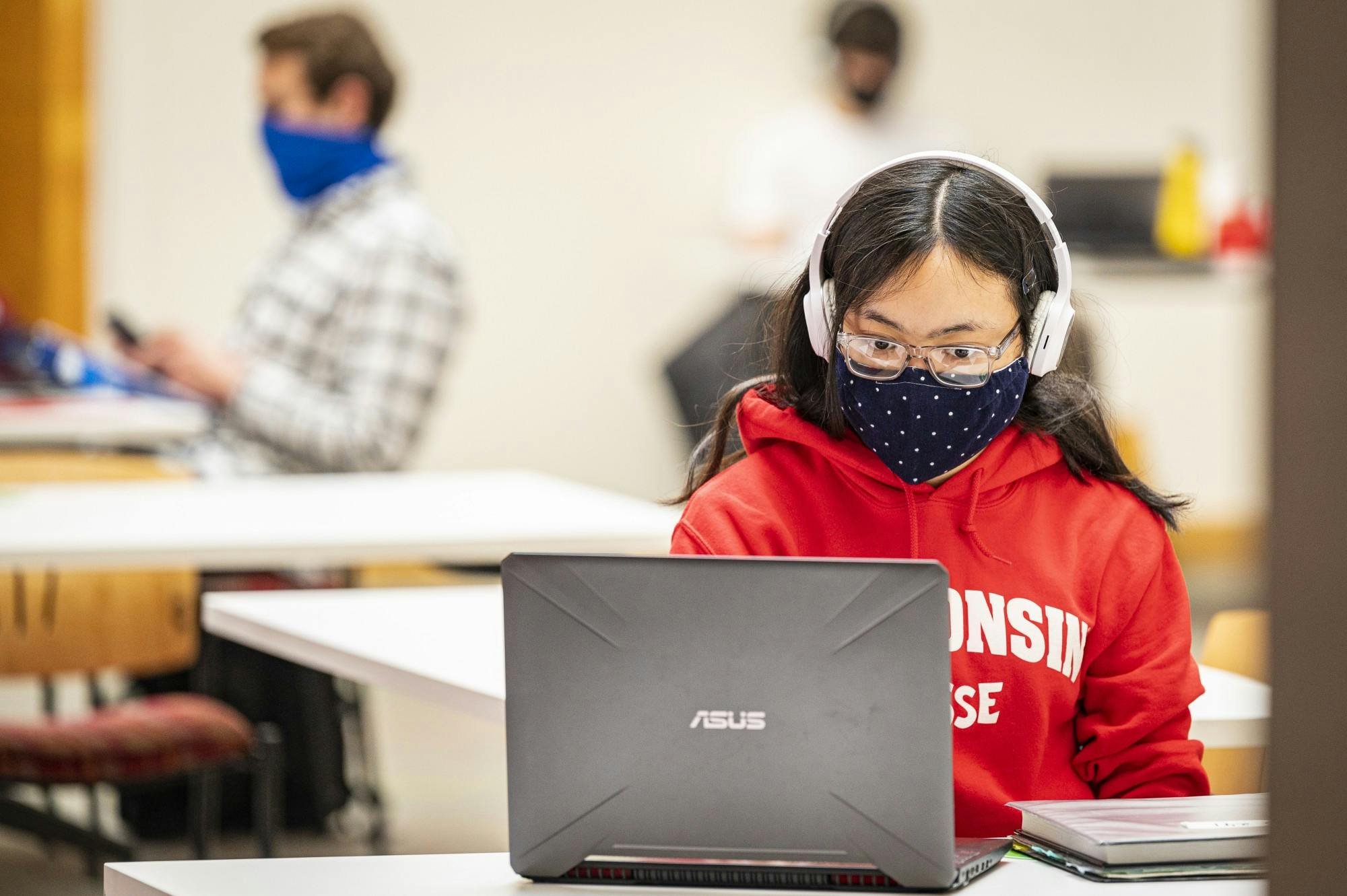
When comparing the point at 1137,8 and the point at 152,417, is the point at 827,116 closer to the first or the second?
the point at 1137,8

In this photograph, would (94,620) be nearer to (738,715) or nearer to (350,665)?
(350,665)

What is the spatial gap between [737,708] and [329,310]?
236 centimetres

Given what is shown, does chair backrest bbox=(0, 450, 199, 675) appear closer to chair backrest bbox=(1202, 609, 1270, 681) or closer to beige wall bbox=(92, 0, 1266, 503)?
chair backrest bbox=(1202, 609, 1270, 681)

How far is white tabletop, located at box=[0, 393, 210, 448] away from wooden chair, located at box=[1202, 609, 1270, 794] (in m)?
2.38

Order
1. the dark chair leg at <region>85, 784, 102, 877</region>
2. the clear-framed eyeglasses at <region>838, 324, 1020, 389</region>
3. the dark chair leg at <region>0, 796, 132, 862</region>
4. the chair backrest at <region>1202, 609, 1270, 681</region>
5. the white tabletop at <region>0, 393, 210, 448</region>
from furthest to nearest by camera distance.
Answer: the white tabletop at <region>0, 393, 210, 448</region> → the dark chair leg at <region>0, 796, 132, 862</region> → the dark chair leg at <region>85, 784, 102, 877</region> → the chair backrest at <region>1202, 609, 1270, 681</region> → the clear-framed eyeglasses at <region>838, 324, 1020, 389</region>

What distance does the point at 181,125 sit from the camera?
5.84m

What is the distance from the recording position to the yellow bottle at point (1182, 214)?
577 centimetres

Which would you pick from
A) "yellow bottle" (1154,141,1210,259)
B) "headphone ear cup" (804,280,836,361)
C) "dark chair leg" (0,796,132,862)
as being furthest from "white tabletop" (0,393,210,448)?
"yellow bottle" (1154,141,1210,259)

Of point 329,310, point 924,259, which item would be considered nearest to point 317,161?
point 329,310

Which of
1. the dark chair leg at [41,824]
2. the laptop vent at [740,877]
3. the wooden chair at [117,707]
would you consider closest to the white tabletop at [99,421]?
the dark chair leg at [41,824]

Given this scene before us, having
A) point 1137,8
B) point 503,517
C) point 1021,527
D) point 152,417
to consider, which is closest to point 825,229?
point 1021,527

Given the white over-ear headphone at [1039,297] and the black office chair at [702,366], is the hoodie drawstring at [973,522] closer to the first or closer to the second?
the white over-ear headphone at [1039,297]

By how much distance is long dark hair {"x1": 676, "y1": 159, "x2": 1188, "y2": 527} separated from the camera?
148 cm

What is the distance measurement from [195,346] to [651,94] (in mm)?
3226
